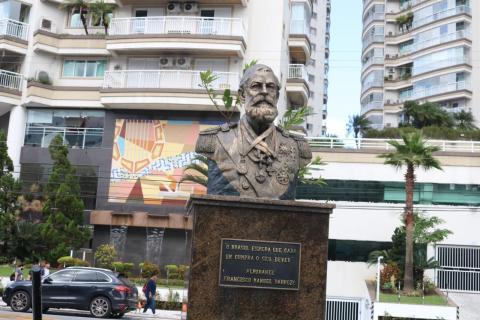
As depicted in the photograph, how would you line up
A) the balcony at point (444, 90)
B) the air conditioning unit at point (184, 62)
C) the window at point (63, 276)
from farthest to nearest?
1. the balcony at point (444, 90)
2. the air conditioning unit at point (184, 62)
3. the window at point (63, 276)

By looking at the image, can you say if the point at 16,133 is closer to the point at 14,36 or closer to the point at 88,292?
the point at 14,36

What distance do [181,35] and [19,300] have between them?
57.7 feet

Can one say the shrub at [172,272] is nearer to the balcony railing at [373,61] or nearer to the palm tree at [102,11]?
the palm tree at [102,11]

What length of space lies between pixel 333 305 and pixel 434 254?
10086 mm

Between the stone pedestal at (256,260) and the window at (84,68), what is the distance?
30917 millimetres

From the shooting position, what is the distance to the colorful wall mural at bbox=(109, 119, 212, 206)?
115ft

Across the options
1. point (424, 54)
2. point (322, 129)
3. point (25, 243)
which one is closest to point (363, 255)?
point (25, 243)

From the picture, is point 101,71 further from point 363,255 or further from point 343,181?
point 363,255

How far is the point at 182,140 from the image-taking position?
116 ft

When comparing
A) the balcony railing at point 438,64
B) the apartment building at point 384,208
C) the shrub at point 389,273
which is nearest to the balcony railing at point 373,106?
the balcony railing at point 438,64

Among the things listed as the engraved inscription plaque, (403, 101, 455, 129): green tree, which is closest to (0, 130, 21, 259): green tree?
the engraved inscription plaque

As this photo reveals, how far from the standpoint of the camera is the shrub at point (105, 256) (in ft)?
107

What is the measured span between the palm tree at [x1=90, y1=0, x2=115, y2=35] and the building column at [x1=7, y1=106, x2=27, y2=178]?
6558mm

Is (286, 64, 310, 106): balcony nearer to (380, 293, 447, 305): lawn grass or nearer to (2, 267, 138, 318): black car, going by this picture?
(380, 293, 447, 305): lawn grass
